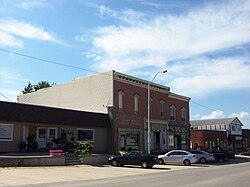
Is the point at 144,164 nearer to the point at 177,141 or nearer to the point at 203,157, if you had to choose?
the point at 203,157

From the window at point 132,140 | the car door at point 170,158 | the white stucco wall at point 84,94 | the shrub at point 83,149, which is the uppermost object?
the white stucco wall at point 84,94

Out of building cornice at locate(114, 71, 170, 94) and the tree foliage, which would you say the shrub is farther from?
the tree foliage

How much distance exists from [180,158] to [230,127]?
162 feet

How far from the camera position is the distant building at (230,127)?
78.6 m

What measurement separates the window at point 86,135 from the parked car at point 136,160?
6.87m

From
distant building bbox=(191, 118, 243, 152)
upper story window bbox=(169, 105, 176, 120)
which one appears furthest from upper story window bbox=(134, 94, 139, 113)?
distant building bbox=(191, 118, 243, 152)

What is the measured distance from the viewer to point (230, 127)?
8081 centimetres

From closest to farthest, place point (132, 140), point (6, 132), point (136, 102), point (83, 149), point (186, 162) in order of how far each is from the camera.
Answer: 1. point (6, 132)
2. point (83, 149)
3. point (186, 162)
4. point (132, 140)
5. point (136, 102)

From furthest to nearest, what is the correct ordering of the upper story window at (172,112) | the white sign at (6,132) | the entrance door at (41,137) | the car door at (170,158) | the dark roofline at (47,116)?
1. the upper story window at (172,112)
2. the car door at (170,158)
3. the entrance door at (41,137)
4. the white sign at (6,132)
5. the dark roofline at (47,116)

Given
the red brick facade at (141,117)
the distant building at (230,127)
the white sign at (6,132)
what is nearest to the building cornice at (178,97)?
the red brick facade at (141,117)

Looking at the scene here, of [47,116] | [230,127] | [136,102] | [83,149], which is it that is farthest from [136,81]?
[230,127]

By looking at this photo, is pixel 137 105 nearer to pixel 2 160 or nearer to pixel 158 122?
pixel 158 122

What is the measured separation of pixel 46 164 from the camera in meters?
27.4

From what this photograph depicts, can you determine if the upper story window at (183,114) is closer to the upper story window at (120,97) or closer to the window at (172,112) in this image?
the window at (172,112)
